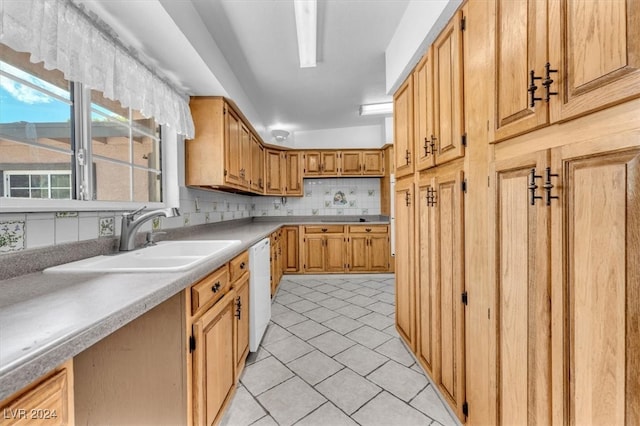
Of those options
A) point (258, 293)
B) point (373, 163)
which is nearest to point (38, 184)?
point (258, 293)

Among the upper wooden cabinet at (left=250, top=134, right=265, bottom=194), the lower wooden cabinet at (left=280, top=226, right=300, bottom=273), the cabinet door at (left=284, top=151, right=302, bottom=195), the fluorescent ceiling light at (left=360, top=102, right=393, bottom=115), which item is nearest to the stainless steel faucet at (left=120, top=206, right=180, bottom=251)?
the upper wooden cabinet at (left=250, top=134, right=265, bottom=194)

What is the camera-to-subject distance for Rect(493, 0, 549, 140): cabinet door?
0.83 metres

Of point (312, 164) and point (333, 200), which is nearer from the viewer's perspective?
point (312, 164)

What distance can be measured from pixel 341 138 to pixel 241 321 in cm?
392

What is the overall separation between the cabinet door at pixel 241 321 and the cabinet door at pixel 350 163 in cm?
312

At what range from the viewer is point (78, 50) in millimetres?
1238

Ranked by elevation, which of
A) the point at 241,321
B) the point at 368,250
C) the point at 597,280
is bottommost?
the point at 241,321

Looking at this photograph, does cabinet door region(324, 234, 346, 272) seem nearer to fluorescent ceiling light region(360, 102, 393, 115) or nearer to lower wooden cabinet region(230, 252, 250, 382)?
fluorescent ceiling light region(360, 102, 393, 115)

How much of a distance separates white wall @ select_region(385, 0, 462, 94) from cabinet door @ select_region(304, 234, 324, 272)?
101 inches

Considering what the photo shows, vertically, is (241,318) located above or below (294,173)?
below

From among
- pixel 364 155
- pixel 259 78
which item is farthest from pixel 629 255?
pixel 364 155

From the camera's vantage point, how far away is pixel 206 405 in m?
1.18

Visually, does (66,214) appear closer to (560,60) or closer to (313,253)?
(560,60)

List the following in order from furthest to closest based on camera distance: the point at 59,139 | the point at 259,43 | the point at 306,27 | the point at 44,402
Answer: the point at 259,43 → the point at 306,27 → the point at 59,139 → the point at 44,402
